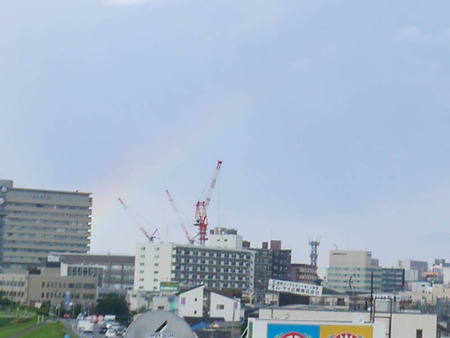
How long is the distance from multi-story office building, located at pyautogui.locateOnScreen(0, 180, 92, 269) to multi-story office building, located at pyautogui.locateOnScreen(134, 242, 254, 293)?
34.3 meters

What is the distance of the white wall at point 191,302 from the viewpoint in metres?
77.6

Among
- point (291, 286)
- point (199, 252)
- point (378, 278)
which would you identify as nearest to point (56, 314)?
point (291, 286)

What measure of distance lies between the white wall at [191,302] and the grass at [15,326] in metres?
14.9

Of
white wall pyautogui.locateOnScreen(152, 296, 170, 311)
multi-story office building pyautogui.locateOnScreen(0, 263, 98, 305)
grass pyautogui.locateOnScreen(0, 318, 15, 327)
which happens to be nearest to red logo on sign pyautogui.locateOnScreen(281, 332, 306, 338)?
grass pyautogui.locateOnScreen(0, 318, 15, 327)

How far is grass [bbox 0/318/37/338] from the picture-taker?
176 feet

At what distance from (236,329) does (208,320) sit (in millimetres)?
6521

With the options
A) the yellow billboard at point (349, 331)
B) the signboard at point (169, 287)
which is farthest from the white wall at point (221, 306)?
the yellow billboard at point (349, 331)

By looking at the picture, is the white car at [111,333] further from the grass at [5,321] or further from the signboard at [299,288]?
the signboard at [299,288]

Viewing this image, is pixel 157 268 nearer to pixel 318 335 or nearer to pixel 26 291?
pixel 26 291

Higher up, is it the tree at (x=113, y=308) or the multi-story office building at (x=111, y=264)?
the multi-story office building at (x=111, y=264)

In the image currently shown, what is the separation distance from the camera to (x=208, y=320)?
64.7m

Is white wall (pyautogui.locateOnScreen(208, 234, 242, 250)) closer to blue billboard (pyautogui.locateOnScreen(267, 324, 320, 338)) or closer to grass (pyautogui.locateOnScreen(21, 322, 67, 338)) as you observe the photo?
grass (pyautogui.locateOnScreen(21, 322, 67, 338))

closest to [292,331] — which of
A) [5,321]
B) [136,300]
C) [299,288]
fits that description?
[5,321]

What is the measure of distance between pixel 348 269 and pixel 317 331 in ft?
521
